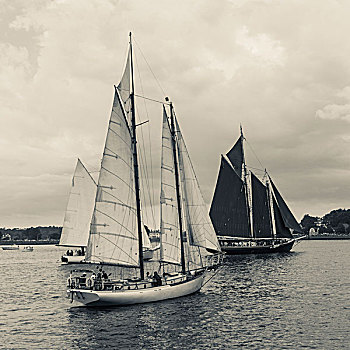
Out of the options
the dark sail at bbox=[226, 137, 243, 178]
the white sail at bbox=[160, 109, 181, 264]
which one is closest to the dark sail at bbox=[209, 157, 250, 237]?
the dark sail at bbox=[226, 137, 243, 178]

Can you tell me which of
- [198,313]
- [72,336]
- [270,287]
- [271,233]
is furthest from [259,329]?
[271,233]

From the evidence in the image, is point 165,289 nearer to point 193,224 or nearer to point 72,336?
point 193,224

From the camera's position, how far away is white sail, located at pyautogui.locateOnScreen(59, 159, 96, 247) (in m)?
95.5

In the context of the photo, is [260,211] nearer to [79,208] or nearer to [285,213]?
[285,213]

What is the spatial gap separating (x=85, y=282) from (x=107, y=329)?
791 cm

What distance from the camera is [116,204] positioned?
154 ft

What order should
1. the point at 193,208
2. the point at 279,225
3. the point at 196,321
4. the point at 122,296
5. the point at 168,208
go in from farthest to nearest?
the point at 279,225 < the point at 193,208 < the point at 168,208 < the point at 122,296 < the point at 196,321

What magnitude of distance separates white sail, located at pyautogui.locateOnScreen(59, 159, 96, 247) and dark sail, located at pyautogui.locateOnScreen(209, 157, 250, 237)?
34418 millimetres

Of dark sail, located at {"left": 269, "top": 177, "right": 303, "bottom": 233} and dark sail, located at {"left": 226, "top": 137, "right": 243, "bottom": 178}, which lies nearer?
dark sail, located at {"left": 226, "top": 137, "right": 243, "bottom": 178}

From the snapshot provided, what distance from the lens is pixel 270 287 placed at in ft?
208

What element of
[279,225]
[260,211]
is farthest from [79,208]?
[279,225]

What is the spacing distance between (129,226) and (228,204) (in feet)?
247

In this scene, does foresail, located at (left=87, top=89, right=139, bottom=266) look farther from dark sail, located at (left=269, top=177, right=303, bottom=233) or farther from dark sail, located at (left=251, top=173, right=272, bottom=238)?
dark sail, located at (left=269, top=177, right=303, bottom=233)

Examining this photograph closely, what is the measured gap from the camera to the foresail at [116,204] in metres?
46.1
